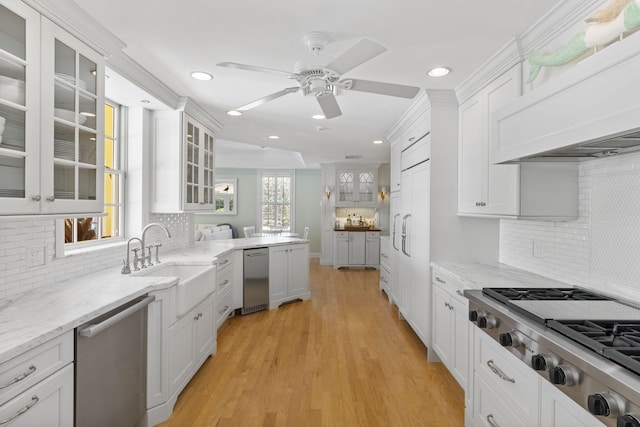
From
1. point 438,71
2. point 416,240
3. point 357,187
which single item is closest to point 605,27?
point 438,71

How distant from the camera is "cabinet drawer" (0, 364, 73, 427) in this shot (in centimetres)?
116

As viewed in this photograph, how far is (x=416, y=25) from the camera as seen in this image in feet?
6.31

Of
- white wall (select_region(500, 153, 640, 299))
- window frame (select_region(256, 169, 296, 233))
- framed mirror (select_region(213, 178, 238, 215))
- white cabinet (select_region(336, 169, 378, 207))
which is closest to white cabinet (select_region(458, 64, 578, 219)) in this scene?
white wall (select_region(500, 153, 640, 299))

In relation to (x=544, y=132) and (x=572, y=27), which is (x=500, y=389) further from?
(x=572, y=27)

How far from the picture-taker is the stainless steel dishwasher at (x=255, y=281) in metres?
4.20

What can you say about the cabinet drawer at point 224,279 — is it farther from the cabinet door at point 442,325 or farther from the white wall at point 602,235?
the white wall at point 602,235

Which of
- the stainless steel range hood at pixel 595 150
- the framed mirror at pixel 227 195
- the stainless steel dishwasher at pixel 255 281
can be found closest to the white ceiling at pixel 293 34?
the stainless steel range hood at pixel 595 150

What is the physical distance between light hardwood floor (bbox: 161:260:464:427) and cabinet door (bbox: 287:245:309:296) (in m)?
0.56

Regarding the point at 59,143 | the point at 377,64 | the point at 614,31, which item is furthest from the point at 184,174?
the point at 614,31

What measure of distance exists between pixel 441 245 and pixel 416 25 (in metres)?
1.84

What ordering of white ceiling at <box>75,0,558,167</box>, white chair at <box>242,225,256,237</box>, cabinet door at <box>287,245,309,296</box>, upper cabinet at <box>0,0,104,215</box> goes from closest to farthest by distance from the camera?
upper cabinet at <box>0,0,104,215</box>
white ceiling at <box>75,0,558,167</box>
cabinet door at <box>287,245,309,296</box>
white chair at <box>242,225,256,237</box>

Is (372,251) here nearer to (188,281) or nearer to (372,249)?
(372,249)

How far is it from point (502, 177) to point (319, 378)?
2.07m

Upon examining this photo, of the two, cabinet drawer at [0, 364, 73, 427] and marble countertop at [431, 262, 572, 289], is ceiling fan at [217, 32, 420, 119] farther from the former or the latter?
cabinet drawer at [0, 364, 73, 427]
